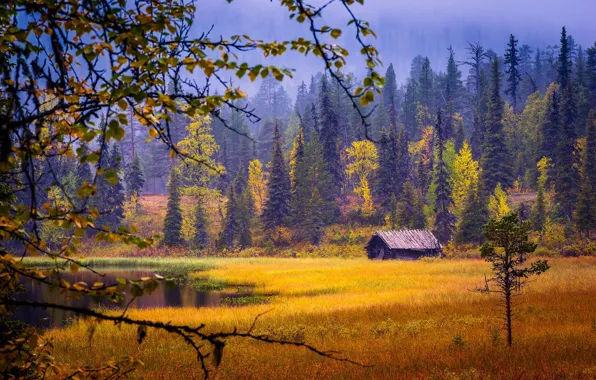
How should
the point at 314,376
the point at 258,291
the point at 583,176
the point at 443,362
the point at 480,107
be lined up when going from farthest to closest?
1. the point at 480,107
2. the point at 583,176
3. the point at 258,291
4. the point at 443,362
5. the point at 314,376

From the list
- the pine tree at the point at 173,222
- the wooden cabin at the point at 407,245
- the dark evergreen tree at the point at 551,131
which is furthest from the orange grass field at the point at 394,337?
the dark evergreen tree at the point at 551,131

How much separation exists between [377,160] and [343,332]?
62742 millimetres

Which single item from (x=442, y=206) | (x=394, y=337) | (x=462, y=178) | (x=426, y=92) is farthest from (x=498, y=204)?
(x=426, y=92)

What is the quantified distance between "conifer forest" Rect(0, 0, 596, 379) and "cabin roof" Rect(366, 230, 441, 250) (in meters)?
0.22

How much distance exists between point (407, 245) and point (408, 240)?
1037mm

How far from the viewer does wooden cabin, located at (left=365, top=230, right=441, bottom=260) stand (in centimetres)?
4900

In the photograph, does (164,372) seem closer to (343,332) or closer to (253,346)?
(253,346)

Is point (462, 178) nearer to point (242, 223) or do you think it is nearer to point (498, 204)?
point (498, 204)

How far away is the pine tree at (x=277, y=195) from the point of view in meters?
67.2

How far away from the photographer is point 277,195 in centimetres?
6781

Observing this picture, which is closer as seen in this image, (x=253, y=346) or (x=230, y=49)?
(x=230, y=49)

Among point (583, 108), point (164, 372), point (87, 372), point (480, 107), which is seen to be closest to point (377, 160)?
point (480, 107)

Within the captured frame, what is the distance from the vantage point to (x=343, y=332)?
14.0 meters

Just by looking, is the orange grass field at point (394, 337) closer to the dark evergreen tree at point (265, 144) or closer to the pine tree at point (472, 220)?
the pine tree at point (472, 220)
